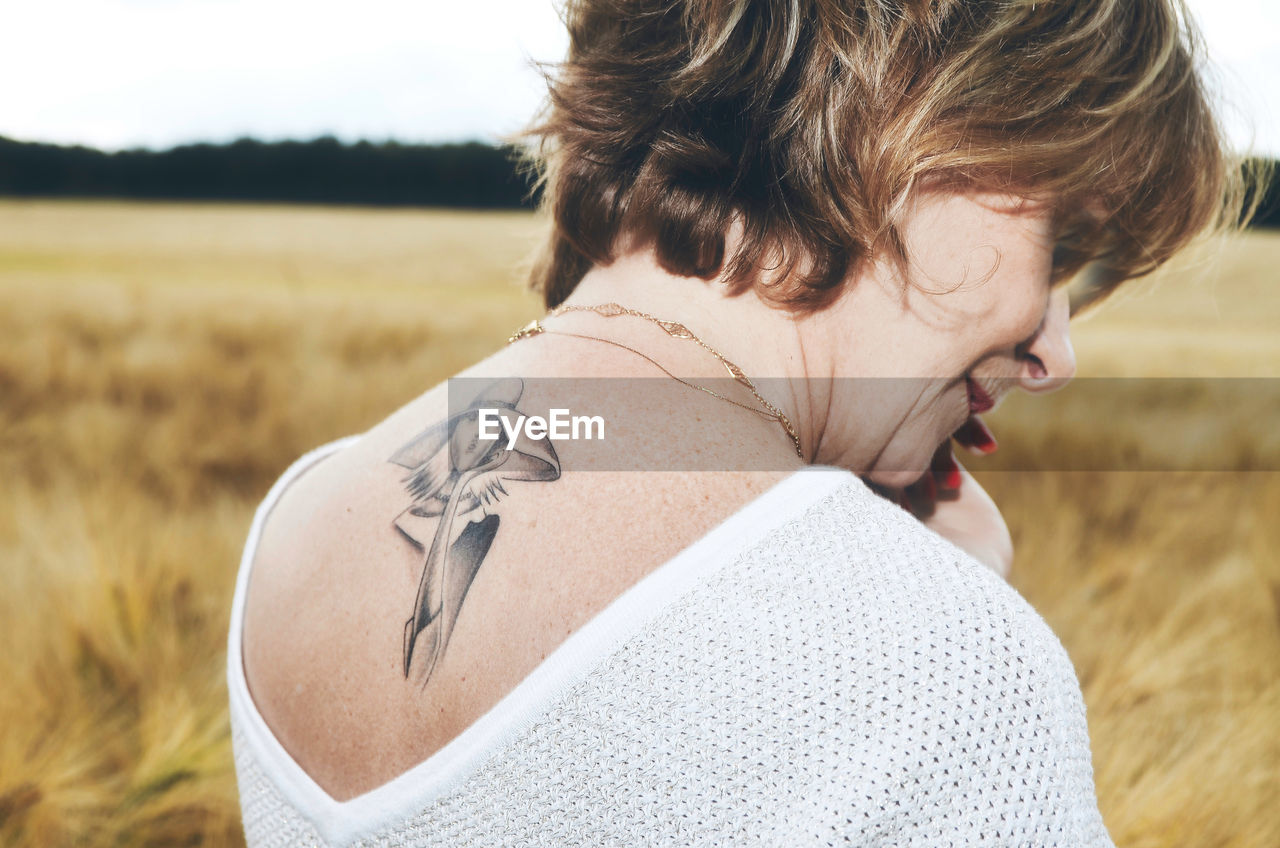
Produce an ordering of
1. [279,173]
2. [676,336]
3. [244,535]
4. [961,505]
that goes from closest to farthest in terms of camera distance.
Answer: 1. [676,336]
2. [961,505]
3. [244,535]
4. [279,173]

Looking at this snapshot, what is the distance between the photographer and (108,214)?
7.70 meters

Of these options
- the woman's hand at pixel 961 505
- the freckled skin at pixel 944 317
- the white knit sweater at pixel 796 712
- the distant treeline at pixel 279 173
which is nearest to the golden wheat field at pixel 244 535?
the woman's hand at pixel 961 505

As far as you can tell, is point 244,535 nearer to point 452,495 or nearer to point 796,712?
point 452,495

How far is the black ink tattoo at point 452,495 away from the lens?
68 cm

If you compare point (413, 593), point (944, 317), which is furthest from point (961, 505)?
point (413, 593)

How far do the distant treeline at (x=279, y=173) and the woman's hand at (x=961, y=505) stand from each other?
8.25 metres

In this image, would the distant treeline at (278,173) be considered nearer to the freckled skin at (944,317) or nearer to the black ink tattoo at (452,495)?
the freckled skin at (944,317)

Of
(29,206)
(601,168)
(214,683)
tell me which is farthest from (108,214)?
(601,168)

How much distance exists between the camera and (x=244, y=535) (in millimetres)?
1950

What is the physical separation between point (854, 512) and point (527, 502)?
0.25 m

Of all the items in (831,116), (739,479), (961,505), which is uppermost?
(831,116)

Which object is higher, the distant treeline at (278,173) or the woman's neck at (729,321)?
the woman's neck at (729,321)

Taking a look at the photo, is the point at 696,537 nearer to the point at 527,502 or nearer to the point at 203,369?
the point at 527,502

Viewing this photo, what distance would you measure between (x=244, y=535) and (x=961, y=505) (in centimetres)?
152
